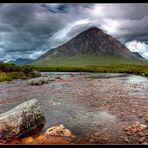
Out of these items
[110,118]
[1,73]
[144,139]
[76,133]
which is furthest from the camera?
[1,73]

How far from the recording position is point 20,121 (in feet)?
32.4

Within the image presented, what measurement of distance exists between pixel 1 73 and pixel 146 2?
42.9 meters

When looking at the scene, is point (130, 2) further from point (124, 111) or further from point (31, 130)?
point (124, 111)

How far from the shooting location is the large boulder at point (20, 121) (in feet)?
31.2

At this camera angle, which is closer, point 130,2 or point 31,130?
point 130,2

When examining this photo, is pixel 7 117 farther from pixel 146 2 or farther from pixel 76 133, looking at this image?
pixel 146 2

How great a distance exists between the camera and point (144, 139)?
881 centimetres

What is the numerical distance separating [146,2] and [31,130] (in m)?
8.82

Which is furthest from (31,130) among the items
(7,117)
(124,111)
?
(124,111)

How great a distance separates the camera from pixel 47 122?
1179 cm

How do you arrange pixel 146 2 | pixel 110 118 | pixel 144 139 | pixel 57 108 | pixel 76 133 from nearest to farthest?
pixel 146 2
pixel 144 139
pixel 76 133
pixel 110 118
pixel 57 108

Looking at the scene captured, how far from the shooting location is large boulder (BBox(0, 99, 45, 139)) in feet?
31.2

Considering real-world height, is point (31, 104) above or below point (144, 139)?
above

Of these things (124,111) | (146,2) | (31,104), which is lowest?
(124,111)
